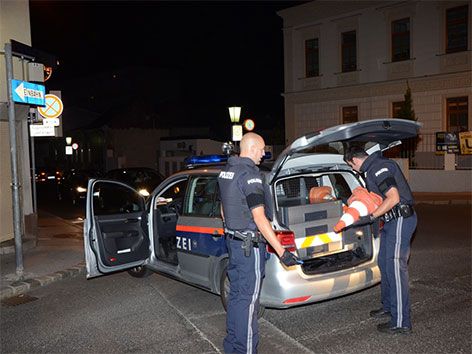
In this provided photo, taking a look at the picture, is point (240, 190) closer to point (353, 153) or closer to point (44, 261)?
point (353, 153)

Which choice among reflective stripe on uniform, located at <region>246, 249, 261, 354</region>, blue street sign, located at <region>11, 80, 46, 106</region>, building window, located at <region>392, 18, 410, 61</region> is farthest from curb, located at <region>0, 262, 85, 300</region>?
building window, located at <region>392, 18, 410, 61</region>

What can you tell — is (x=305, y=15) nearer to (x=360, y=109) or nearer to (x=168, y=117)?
(x=360, y=109)

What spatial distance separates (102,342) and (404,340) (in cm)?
297

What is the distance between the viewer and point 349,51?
24.2 metres

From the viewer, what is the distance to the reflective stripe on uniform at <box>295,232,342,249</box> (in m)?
5.26

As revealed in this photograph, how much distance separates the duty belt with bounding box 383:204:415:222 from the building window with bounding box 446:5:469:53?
58.5 ft

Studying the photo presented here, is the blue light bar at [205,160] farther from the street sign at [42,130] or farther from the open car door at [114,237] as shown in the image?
the street sign at [42,130]


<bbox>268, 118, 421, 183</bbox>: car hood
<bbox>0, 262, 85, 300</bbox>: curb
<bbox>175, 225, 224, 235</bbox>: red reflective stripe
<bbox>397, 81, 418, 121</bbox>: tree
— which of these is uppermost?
<bbox>397, 81, 418, 121</bbox>: tree

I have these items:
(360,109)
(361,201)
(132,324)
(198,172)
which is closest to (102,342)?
(132,324)

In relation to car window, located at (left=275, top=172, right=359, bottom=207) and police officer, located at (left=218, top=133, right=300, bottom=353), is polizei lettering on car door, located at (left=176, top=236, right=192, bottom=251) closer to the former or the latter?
car window, located at (left=275, top=172, right=359, bottom=207)

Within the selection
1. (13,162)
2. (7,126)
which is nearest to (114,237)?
(13,162)

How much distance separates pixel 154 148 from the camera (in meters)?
40.0

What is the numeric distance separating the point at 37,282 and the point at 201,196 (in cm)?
311

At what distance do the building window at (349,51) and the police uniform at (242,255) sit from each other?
69.0 ft
